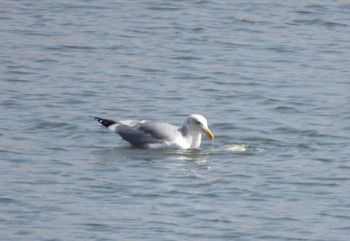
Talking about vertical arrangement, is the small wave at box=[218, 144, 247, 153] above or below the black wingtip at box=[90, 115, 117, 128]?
below

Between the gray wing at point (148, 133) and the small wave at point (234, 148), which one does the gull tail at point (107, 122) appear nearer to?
the gray wing at point (148, 133)

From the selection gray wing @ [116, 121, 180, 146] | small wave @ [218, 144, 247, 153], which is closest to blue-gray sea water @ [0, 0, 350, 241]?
small wave @ [218, 144, 247, 153]

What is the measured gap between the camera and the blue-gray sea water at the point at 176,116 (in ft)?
39.1

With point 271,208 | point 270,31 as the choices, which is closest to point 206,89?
point 270,31

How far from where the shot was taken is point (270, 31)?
21266 millimetres

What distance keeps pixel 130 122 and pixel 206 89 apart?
2749 millimetres

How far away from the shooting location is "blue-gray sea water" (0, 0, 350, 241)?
11914mm

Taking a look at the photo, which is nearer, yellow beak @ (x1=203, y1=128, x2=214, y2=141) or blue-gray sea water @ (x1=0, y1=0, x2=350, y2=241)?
blue-gray sea water @ (x1=0, y1=0, x2=350, y2=241)

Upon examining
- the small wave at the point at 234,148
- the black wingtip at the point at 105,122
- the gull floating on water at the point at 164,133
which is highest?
the black wingtip at the point at 105,122

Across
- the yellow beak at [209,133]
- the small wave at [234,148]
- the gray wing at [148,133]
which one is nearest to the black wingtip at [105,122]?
the gray wing at [148,133]

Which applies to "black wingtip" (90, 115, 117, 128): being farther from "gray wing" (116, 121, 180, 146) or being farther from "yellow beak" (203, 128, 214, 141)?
"yellow beak" (203, 128, 214, 141)

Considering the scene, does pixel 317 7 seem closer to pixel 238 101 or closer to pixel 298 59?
pixel 298 59

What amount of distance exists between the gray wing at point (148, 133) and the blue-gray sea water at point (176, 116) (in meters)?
A: 0.13

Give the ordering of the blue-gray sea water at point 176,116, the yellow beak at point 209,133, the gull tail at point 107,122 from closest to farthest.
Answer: the blue-gray sea water at point 176,116 → the yellow beak at point 209,133 → the gull tail at point 107,122
